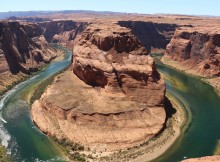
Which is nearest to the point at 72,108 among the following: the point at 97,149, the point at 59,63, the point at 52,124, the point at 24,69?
the point at 52,124

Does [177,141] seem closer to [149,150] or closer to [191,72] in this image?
[149,150]

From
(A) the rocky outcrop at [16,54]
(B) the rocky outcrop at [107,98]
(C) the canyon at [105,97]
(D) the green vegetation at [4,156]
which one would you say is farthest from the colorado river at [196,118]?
(A) the rocky outcrop at [16,54]

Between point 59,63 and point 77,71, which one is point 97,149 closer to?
point 77,71

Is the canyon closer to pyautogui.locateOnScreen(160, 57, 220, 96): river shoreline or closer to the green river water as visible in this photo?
pyautogui.locateOnScreen(160, 57, 220, 96): river shoreline

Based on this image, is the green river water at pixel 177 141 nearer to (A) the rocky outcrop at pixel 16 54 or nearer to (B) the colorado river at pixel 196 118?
(B) the colorado river at pixel 196 118

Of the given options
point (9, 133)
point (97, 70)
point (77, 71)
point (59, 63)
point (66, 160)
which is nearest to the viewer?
point (66, 160)
